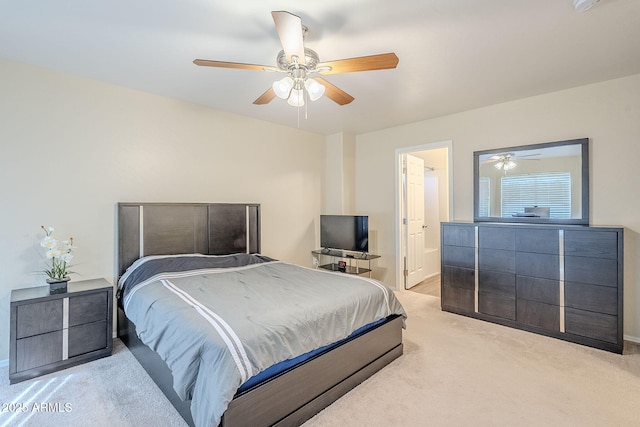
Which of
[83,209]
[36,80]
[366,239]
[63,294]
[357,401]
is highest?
[36,80]

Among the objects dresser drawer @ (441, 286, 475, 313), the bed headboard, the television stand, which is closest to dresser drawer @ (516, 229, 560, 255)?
dresser drawer @ (441, 286, 475, 313)

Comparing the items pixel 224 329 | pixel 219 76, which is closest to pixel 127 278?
pixel 224 329

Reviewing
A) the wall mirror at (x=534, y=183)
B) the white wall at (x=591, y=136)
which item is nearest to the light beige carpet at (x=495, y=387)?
the white wall at (x=591, y=136)

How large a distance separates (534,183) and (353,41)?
2656 millimetres

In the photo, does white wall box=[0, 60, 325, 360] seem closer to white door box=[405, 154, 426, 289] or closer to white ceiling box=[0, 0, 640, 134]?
white ceiling box=[0, 0, 640, 134]

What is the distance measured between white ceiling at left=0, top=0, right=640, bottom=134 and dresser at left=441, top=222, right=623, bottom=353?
1531 millimetres

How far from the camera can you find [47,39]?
2.22 meters

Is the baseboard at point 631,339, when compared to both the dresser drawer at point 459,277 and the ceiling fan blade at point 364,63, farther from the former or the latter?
the ceiling fan blade at point 364,63

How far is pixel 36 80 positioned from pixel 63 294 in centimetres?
188

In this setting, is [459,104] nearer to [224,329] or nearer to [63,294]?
[224,329]

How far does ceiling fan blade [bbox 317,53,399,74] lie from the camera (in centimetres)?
179

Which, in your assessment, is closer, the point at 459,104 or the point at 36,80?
the point at 36,80

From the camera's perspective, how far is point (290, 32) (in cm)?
165

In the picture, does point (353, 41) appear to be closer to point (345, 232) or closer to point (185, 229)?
point (185, 229)
